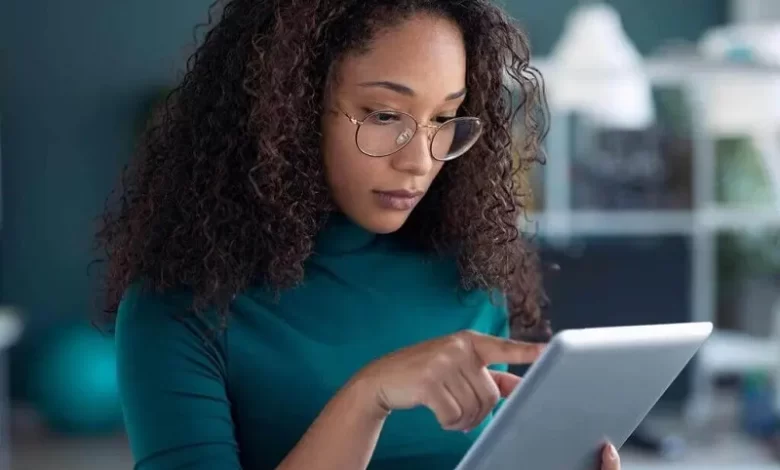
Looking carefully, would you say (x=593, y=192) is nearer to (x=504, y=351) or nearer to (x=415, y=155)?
(x=415, y=155)

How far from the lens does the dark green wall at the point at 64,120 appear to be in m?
4.95

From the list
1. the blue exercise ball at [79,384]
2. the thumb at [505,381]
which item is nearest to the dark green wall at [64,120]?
the blue exercise ball at [79,384]

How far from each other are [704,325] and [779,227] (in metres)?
Result: 3.95

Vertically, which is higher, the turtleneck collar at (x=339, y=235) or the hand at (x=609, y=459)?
the turtleneck collar at (x=339, y=235)

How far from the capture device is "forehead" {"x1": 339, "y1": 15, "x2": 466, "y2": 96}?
1.05 metres

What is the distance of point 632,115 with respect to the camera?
12.4 ft

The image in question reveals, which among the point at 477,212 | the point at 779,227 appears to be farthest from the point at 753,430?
the point at 477,212

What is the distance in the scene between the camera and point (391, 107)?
3.48 feet

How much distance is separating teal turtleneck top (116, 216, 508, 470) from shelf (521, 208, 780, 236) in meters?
3.10

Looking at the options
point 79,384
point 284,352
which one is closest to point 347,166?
point 284,352

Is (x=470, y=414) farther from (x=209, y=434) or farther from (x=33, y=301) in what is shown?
Answer: (x=33, y=301)

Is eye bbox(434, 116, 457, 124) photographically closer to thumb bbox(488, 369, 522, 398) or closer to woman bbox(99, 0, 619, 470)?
woman bbox(99, 0, 619, 470)

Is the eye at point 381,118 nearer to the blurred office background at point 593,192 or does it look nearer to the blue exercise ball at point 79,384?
the blurred office background at point 593,192

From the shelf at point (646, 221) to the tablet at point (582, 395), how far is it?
3348 mm
